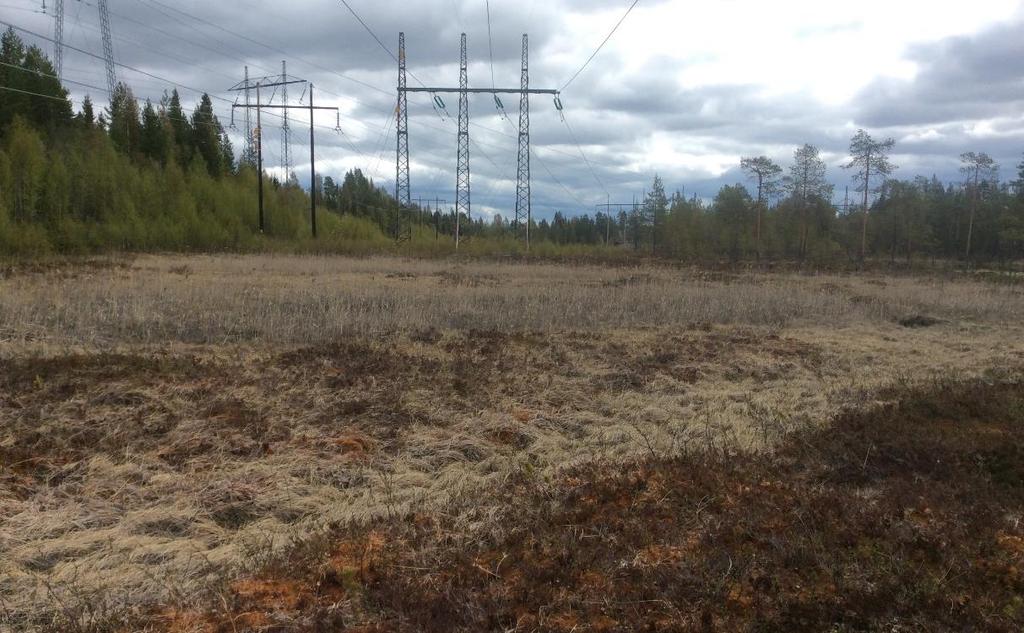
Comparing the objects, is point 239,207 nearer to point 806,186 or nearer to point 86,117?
point 86,117

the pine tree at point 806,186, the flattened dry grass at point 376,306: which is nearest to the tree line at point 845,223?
the pine tree at point 806,186

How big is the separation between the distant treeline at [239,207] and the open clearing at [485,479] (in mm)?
24993

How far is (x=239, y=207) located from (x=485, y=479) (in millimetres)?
46293

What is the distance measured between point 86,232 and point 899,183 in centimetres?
5953

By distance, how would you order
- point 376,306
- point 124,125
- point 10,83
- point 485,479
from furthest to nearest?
point 124,125 → point 10,83 → point 376,306 → point 485,479

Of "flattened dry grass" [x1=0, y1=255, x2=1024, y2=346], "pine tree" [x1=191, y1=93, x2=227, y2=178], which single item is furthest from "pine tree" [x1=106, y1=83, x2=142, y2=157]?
"flattened dry grass" [x1=0, y1=255, x2=1024, y2=346]

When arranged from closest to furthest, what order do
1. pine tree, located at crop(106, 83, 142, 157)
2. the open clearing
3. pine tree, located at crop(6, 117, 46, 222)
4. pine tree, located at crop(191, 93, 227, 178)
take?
the open clearing, pine tree, located at crop(6, 117, 46, 222), pine tree, located at crop(106, 83, 142, 157), pine tree, located at crop(191, 93, 227, 178)

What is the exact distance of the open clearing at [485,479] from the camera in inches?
131

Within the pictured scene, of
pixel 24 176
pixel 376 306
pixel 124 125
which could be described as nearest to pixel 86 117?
pixel 124 125

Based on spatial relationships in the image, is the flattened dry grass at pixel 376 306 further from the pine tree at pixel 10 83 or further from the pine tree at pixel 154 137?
the pine tree at pixel 154 137

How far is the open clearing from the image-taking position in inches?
131

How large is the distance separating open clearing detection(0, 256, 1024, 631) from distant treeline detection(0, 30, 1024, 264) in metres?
25.0

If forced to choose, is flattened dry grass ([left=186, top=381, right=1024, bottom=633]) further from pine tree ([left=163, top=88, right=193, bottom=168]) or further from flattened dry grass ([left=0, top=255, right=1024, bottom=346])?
pine tree ([left=163, top=88, right=193, bottom=168])

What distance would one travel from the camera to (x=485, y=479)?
552 cm
